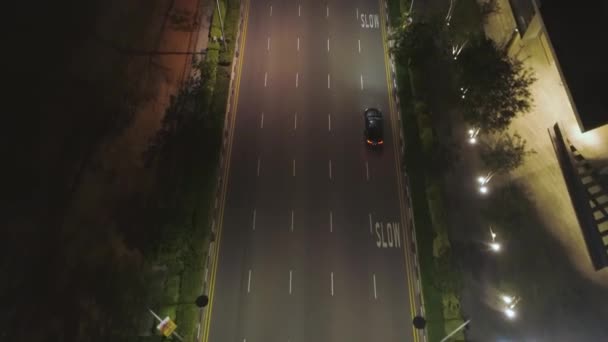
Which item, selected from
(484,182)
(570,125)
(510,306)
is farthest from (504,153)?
(510,306)

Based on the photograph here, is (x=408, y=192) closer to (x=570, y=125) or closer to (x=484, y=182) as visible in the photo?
(x=484, y=182)

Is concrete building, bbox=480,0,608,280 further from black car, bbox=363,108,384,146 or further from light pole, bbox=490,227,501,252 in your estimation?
black car, bbox=363,108,384,146

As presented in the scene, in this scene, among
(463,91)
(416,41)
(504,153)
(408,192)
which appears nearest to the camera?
(408,192)

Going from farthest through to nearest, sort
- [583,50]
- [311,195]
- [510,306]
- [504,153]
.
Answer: [504,153], [311,195], [583,50], [510,306]

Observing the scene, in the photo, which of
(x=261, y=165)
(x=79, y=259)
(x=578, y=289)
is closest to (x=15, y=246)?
(x=79, y=259)

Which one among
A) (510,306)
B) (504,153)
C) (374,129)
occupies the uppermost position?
(374,129)

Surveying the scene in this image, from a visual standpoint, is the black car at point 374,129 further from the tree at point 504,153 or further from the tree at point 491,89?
the tree at point 504,153
